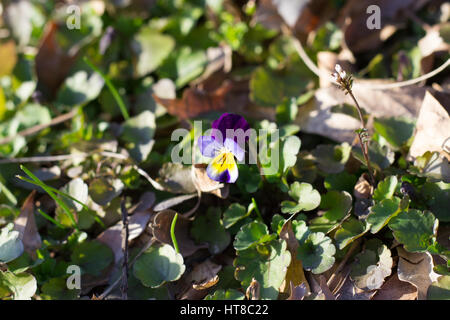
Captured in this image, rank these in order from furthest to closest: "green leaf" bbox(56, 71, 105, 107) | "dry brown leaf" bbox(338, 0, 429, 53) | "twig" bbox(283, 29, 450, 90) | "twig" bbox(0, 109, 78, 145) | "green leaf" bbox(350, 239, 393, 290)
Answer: "dry brown leaf" bbox(338, 0, 429, 53)
"green leaf" bbox(56, 71, 105, 107)
"twig" bbox(0, 109, 78, 145)
"twig" bbox(283, 29, 450, 90)
"green leaf" bbox(350, 239, 393, 290)

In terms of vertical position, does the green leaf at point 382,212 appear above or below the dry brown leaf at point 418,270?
above

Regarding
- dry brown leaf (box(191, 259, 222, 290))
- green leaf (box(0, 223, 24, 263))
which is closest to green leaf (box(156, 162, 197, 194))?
dry brown leaf (box(191, 259, 222, 290))

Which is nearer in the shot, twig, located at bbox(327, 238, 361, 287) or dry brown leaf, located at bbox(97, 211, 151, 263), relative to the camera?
twig, located at bbox(327, 238, 361, 287)

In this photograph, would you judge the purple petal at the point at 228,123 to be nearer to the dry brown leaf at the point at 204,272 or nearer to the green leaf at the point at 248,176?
the green leaf at the point at 248,176

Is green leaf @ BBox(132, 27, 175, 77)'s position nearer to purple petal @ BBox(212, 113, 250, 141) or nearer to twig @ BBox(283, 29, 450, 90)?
twig @ BBox(283, 29, 450, 90)

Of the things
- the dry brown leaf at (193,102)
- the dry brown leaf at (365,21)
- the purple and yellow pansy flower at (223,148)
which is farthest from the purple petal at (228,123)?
the dry brown leaf at (365,21)

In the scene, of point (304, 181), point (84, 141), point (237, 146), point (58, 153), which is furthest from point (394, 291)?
point (58, 153)

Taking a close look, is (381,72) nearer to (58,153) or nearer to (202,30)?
(202,30)
